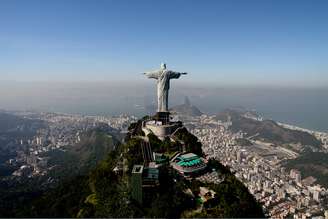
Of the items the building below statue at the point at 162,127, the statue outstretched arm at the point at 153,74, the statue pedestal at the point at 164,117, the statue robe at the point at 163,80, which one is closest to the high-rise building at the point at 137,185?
the building below statue at the point at 162,127

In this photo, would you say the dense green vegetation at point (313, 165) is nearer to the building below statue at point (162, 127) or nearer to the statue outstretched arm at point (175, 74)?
the building below statue at point (162, 127)

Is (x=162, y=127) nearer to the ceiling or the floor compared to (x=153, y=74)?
nearer to the floor

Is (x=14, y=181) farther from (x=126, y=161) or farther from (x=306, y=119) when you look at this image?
(x=306, y=119)

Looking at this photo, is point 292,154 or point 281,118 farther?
point 281,118

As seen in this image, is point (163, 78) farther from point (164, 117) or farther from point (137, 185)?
point (137, 185)

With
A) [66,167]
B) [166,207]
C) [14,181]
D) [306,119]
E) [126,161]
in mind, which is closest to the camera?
[166,207]

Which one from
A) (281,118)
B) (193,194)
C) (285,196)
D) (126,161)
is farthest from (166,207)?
(281,118)

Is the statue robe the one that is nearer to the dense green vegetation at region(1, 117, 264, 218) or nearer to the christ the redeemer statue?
the christ the redeemer statue

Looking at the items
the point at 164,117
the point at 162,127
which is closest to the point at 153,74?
the point at 164,117

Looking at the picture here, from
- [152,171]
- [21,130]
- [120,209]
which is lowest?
[21,130]
